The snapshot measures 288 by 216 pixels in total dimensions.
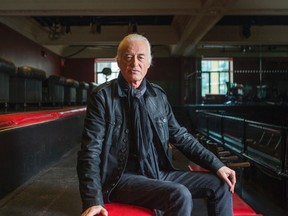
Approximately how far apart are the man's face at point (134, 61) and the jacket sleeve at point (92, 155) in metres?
0.19

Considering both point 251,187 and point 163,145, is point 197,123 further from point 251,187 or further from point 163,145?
point 163,145

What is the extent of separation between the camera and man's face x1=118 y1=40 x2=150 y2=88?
65.4 inches

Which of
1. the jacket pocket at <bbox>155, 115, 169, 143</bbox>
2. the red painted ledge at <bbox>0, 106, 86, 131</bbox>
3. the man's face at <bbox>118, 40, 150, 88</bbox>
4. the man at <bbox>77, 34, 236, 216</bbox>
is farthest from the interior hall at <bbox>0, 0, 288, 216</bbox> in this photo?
the man's face at <bbox>118, 40, 150, 88</bbox>

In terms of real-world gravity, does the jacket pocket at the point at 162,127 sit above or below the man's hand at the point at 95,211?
above

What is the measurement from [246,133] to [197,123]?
3.68 meters

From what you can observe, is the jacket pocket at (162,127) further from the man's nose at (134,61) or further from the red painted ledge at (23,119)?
the red painted ledge at (23,119)

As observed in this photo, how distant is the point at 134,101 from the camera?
1661 millimetres

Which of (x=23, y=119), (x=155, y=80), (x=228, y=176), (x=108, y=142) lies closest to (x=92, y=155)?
(x=108, y=142)

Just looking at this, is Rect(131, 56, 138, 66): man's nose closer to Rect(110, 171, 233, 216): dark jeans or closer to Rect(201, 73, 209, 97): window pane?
Rect(110, 171, 233, 216): dark jeans

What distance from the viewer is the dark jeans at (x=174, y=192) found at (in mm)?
1444

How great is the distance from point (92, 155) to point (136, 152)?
9.2 inches

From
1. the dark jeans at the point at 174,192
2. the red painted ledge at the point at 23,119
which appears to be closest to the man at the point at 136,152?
the dark jeans at the point at 174,192

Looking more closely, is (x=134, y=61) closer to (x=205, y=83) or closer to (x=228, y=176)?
(x=228, y=176)

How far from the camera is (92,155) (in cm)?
150
